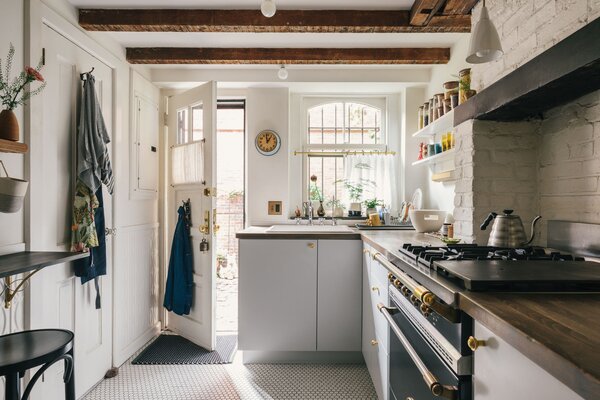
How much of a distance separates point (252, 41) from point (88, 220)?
175cm

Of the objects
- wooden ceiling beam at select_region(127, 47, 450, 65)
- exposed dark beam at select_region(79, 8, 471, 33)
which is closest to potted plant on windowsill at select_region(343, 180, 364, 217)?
wooden ceiling beam at select_region(127, 47, 450, 65)

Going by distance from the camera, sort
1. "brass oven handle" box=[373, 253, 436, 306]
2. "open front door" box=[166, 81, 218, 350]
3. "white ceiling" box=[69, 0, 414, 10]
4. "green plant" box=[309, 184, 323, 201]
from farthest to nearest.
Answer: "green plant" box=[309, 184, 323, 201] < "open front door" box=[166, 81, 218, 350] < "white ceiling" box=[69, 0, 414, 10] < "brass oven handle" box=[373, 253, 436, 306]

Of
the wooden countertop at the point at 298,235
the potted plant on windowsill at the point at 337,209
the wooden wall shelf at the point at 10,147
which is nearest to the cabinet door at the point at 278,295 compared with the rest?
the wooden countertop at the point at 298,235

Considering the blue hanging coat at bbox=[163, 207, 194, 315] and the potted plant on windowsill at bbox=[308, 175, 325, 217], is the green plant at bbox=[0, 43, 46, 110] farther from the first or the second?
the potted plant on windowsill at bbox=[308, 175, 325, 217]

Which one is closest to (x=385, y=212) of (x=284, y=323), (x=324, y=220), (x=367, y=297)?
(x=324, y=220)

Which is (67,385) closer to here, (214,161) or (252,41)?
(214,161)

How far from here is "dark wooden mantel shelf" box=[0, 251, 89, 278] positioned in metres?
1.24

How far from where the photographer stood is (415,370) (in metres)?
1.26

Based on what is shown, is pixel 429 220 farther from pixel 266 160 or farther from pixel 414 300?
pixel 266 160

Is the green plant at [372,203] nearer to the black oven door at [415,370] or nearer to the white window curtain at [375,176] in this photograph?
the white window curtain at [375,176]

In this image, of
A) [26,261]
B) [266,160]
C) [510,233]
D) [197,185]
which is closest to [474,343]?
[510,233]

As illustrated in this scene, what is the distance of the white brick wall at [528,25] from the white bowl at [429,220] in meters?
0.95

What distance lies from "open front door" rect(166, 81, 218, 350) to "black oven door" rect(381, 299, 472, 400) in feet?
5.23

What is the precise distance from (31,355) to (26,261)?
390 millimetres
